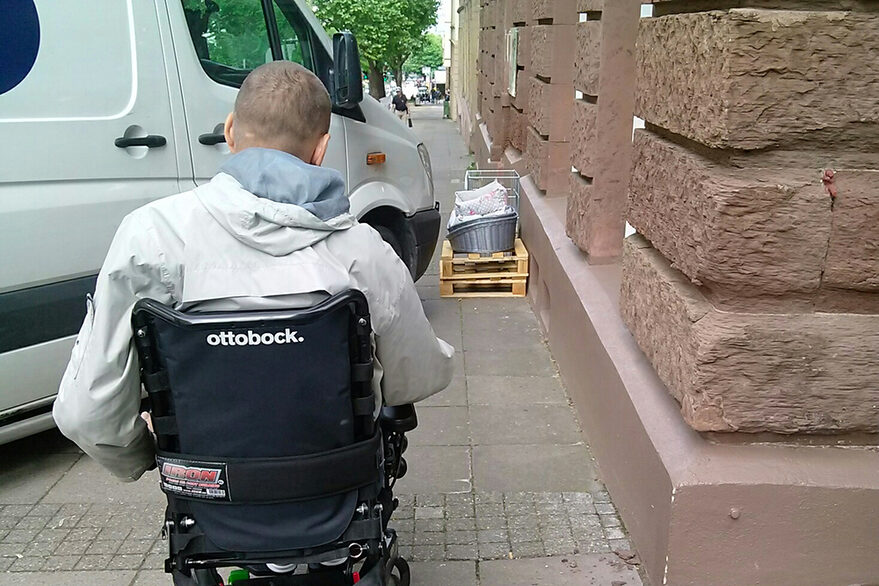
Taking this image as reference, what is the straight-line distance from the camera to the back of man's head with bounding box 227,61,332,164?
178 cm

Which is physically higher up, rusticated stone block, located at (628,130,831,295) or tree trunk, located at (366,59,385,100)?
rusticated stone block, located at (628,130,831,295)

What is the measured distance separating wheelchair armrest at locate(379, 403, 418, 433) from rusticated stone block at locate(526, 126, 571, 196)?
4.16 metres

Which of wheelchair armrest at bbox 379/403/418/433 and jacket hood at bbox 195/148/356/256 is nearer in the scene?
jacket hood at bbox 195/148/356/256

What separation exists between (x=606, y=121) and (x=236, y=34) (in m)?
2.12

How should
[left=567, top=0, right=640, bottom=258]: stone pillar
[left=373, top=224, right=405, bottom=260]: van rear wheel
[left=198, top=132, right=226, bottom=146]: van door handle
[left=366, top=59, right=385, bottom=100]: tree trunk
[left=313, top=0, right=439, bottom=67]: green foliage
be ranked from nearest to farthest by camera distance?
[left=567, top=0, right=640, bottom=258]: stone pillar, [left=198, top=132, right=226, bottom=146]: van door handle, [left=373, top=224, right=405, bottom=260]: van rear wheel, [left=313, top=0, right=439, bottom=67]: green foliage, [left=366, top=59, right=385, bottom=100]: tree trunk

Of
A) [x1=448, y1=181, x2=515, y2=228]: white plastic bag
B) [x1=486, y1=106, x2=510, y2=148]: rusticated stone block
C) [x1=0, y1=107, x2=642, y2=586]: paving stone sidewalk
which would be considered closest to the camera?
[x1=0, y1=107, x2=642, y2=586]: paving stone sidewalk

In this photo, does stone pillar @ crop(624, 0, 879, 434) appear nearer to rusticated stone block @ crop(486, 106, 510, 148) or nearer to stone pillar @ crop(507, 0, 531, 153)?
stone pillar @ crop(507, 0, 531, 153)

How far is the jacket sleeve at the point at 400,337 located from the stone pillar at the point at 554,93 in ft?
13.7

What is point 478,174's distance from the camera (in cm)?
818

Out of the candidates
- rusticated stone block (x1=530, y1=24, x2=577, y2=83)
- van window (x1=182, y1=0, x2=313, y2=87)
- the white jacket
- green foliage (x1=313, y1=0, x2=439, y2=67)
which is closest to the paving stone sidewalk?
the white jacket

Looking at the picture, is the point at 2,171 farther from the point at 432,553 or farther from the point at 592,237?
the point at 592,237

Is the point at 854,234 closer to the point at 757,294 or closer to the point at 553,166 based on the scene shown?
the point at 757,294

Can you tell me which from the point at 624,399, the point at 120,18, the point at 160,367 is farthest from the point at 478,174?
the point at 160,367

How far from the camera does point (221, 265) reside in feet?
5.42
